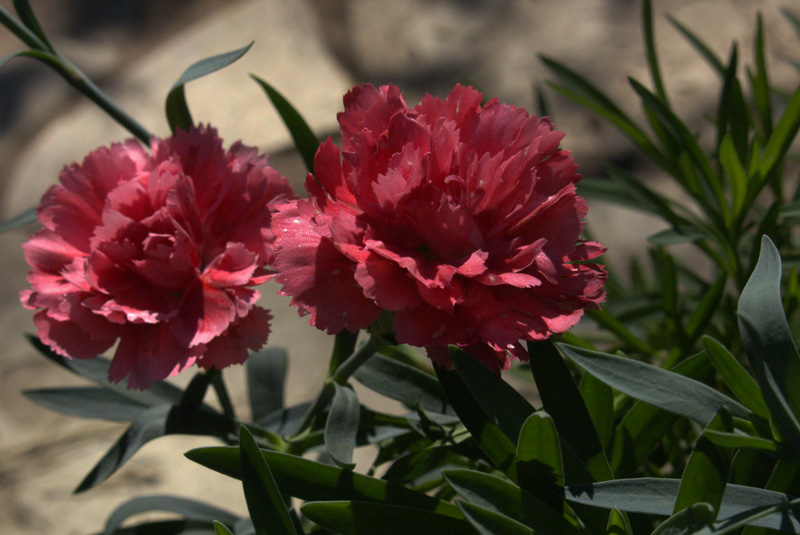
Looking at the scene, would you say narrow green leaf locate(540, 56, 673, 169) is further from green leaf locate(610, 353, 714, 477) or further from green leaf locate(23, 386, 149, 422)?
green leaf locate(23, 386, 149, 422)

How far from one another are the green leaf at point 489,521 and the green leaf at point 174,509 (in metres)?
0.31

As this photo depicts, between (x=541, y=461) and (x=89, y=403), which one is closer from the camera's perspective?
(x=541, y=461)

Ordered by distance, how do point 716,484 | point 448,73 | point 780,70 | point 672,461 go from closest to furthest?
point 716,484
point 672,461
point 780,70
point 448,73

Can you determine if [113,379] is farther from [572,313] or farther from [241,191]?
[572,313]

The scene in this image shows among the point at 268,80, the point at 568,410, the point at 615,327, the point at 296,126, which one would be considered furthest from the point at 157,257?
the point at 268,80

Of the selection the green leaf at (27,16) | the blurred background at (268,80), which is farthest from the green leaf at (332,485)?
the blurred background at (268,80)

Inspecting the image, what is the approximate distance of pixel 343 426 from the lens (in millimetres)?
370

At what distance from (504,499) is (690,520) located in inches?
3.1

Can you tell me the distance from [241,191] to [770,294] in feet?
0.90

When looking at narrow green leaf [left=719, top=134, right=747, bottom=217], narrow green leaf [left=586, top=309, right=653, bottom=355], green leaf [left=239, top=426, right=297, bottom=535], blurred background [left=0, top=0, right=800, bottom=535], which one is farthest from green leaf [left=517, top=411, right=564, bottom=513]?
blurred background [left=0, top=0, right=800, bottom=535]

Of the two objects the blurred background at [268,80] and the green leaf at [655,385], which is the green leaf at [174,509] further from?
the blurred background at [268,80]

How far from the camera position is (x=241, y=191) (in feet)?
1.24

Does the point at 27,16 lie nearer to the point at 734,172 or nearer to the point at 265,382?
the point at 265,382

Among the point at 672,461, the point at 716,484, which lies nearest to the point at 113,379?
the point at 716,484
